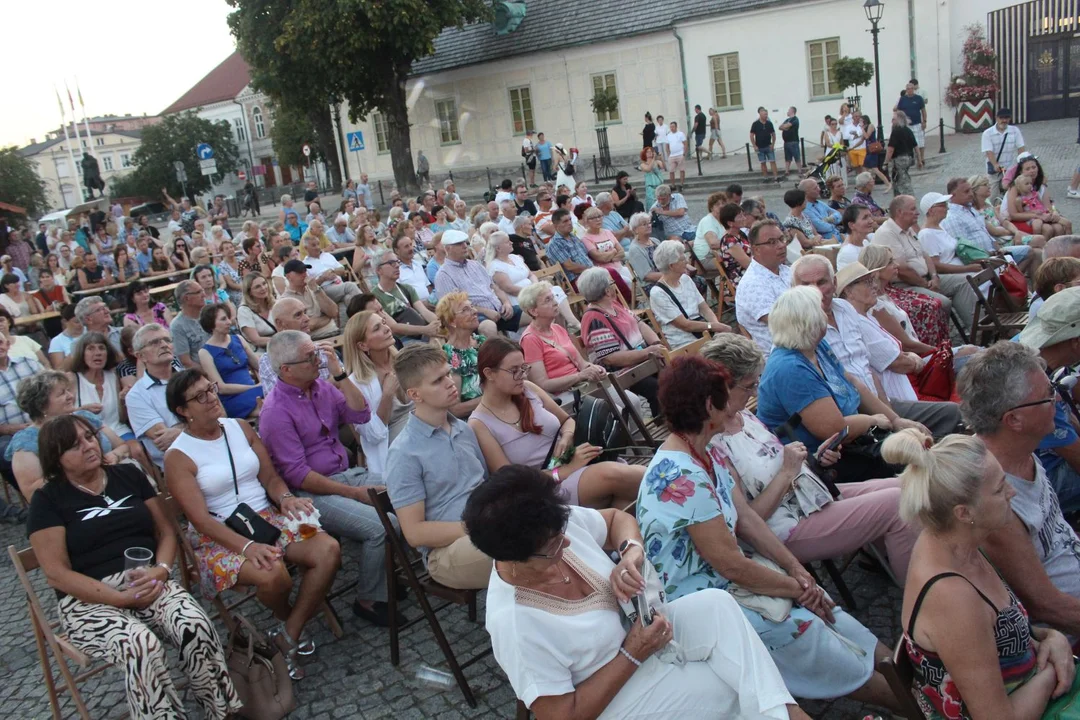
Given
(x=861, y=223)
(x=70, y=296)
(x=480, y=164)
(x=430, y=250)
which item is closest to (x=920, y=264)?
(x=861, y=223)

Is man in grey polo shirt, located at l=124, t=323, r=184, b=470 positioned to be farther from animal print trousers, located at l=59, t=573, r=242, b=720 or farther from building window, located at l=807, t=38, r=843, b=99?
building window, located at l=807, t=38, r=843, b=99

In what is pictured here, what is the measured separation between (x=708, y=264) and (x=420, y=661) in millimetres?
6209

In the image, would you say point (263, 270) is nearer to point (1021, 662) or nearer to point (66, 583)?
point (66, 583)

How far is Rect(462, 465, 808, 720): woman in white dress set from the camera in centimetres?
240

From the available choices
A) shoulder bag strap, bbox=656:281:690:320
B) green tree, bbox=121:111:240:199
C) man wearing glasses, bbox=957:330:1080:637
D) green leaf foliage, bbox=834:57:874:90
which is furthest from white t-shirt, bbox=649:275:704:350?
green tree, bbox=121:111:240:199

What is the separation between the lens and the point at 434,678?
3771 millimetres

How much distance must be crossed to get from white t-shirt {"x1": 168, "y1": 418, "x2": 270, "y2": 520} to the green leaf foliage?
21382mm

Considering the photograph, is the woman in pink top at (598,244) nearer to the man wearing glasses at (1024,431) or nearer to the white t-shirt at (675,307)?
the white t-shirt at (675,307)

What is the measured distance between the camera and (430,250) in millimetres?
11055

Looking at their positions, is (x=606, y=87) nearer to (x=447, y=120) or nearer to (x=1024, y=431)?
(x=447, y=120)

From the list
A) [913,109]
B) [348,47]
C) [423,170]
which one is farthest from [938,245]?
[423,170]

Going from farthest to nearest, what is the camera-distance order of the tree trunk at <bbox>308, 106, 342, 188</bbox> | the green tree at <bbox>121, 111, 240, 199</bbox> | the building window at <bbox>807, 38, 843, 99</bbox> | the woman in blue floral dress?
the green tree at <bbox>121, 111, 240, 199</bbox> < the tree trunk at <bbox>308, 106, 342, 188</bbox> < the building window at <bbox>807, 38, 843, 99</bbox> < the woman in blue floral dress

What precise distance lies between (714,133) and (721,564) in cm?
2487

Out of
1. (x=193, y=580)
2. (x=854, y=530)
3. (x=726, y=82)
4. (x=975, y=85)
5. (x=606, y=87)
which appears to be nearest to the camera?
(x=854, y=530)
